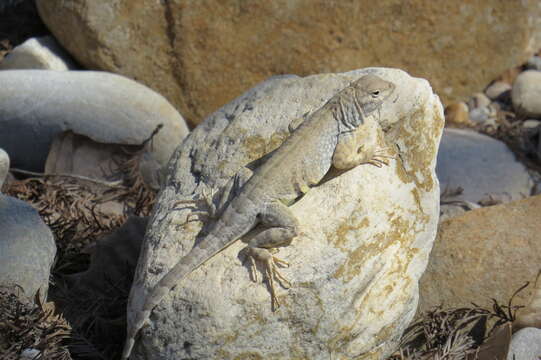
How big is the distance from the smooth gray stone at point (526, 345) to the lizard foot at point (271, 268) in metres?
1.43

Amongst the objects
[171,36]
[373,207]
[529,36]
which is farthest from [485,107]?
[373,207]

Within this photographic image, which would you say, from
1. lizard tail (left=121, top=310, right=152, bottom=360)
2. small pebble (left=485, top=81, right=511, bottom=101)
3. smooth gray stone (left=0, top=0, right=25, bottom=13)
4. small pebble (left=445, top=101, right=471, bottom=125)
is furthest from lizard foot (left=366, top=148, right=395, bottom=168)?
smooth gray stone (left=0, top=0, right=25, bottom=13)

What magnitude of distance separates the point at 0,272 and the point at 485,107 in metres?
5.33

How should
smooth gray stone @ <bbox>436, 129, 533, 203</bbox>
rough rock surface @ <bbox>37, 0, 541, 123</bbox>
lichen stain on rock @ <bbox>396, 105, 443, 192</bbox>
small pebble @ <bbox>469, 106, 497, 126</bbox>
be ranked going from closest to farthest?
lichen stain on rock @ <bbox>396, 105, 443, 192</bbox>
smooth gray stone @ <bbox>436, 129, 533, 203</bbox>
rough rock surface @ <bbox>37, 0, 541, 123</bbox>
small pebble @ <bbox>469, 106, 497, 126</bbox>

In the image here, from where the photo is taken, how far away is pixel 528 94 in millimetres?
6949

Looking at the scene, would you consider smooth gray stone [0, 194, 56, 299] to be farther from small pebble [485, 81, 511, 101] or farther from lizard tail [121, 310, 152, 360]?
small pebble [485, 81, 511, 101]

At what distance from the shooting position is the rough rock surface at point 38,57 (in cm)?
672

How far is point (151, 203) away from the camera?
5.55 m

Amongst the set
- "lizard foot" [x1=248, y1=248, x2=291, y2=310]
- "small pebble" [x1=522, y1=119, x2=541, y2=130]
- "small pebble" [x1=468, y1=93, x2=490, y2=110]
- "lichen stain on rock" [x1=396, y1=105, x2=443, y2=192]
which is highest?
"lichen stain on rock" [x1=396, y1=105, x2=443, y2=192]

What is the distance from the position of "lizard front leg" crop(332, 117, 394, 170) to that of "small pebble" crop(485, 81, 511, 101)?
3.86m

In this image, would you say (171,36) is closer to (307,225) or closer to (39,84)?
(39,84)

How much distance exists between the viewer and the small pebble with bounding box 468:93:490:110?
7219 millimetres

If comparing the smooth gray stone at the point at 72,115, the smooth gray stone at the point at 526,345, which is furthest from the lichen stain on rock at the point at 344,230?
the smooth gray stone at the point at 72,115

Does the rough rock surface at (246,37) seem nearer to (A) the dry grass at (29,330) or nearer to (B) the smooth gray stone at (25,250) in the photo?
(B) the smooth gray stone at (25,250)
